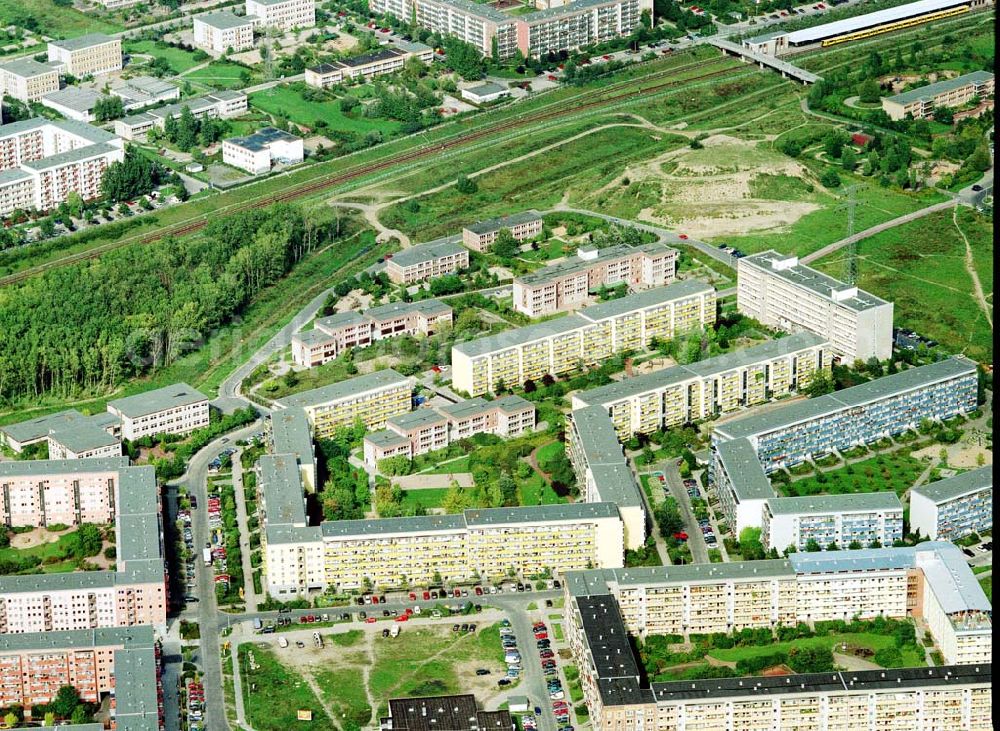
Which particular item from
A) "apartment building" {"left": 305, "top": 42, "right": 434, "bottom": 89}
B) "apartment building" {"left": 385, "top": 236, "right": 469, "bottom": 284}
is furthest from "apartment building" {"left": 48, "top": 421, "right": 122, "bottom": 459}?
"apartment building" {"left": 305, "top": 42, "right": 434, "bottom": 89}

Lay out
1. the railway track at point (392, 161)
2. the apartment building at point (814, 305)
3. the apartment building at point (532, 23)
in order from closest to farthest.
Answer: the apartment building at point (814, 305), the railway track at point (392, 161), the apartment building at point (532, 23)

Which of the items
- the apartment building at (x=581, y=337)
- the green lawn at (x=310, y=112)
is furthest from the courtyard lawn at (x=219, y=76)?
the apartment building at (x=581, y=337)

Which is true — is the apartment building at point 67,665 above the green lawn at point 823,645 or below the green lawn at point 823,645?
above

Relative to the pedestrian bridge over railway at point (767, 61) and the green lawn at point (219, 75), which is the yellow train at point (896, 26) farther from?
the green lawn at point (219, 75)

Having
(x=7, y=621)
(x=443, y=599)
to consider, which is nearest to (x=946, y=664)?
(x=443, y=599)

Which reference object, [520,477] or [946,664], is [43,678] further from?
[946,664]

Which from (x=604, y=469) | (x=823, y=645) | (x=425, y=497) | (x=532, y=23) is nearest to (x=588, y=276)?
(x=604, y=469)
